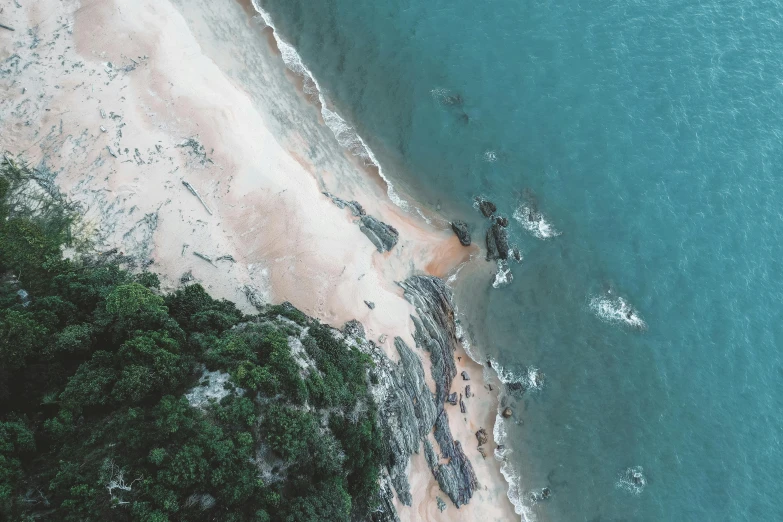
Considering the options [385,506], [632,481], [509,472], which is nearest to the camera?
[385,506]

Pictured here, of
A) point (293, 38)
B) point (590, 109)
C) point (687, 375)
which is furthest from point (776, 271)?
point (293, 38)

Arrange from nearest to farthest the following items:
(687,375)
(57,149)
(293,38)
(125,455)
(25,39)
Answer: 1. (125,455)
2. (57,149)
3. (25,39)
4. (687,375)
5. (293,38)

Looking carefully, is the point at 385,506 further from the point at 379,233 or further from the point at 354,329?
the point at 379,233

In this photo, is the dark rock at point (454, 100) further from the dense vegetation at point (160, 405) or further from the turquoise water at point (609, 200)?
the dense vegetation at point (160, 405)

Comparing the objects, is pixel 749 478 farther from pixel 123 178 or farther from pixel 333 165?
pixel 123 178

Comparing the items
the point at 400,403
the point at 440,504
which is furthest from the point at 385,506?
the point at 440,504

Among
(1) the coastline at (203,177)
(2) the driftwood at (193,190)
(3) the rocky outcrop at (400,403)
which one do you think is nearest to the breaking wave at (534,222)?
(1) the coastline at (203,177)

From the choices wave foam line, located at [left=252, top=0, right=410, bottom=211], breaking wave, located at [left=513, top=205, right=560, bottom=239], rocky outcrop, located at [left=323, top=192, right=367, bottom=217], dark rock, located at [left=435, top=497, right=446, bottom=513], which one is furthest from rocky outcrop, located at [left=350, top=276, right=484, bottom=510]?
breaking wave, located at [left=513, top=205, right=560, bottom=239]
